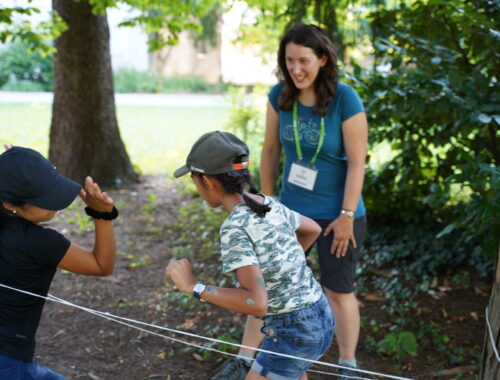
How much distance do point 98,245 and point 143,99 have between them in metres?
20.3

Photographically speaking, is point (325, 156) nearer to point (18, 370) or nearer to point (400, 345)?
point (400, 345)

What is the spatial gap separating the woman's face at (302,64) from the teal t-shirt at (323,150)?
0.15 metres

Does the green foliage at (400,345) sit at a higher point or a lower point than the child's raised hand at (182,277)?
lower

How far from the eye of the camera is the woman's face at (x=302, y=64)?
9.64 ft

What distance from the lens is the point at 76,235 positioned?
6.09 meters

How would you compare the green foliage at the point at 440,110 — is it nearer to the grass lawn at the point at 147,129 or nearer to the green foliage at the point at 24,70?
the grass lawn at the point at 147,129

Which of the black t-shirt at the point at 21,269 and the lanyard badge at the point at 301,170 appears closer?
the black t-shirt at the point at 21,269

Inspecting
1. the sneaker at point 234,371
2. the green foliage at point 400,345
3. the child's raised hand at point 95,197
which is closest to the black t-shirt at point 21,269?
the child's raised hand at point 95,197

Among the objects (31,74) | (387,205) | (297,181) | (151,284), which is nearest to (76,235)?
(151,284)

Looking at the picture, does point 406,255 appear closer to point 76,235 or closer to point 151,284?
point 151,284

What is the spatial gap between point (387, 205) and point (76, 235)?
316 cm

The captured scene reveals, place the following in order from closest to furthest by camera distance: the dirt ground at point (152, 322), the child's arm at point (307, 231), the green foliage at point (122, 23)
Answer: the child's arm at point (307, 231)
the dirt ground at point (152, 322)
the green foliage at point (122, 23)

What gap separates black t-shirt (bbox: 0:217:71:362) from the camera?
Answer: 213 cm

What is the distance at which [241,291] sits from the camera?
2090 mm
